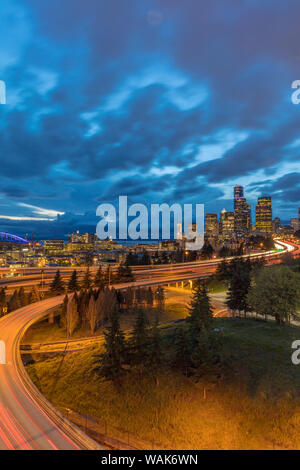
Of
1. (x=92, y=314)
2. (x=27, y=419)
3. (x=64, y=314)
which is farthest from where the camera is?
(x=64, y=314)

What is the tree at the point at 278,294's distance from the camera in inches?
1345

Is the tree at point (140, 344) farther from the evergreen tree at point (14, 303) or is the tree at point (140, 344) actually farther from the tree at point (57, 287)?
the tree at point (57, 287)

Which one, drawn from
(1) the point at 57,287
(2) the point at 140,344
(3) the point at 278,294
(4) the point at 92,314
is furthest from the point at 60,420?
(1) the point at 57,287

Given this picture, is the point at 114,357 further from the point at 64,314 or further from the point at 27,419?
the point at 64,314

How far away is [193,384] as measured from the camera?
72.7ft

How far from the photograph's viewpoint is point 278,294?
34.6 metres

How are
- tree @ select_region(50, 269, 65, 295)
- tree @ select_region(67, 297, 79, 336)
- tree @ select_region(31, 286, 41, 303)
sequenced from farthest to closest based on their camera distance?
tree @ select_region(50, 269, 65, 295), tree @ select_region(31, 286, 41, 303), tree @ select_region(67, 297, 79, 336)

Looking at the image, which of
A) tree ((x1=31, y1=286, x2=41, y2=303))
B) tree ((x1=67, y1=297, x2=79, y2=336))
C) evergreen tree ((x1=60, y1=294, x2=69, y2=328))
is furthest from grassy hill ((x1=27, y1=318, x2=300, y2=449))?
tree ((x1=31, y1=286, x2=41, y2=303))

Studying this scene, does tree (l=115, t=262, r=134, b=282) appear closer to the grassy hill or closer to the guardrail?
the grassy hill

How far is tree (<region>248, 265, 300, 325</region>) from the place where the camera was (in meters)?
34.2

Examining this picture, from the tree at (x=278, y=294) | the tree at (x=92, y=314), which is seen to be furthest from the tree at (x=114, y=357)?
the tree at (x=278, y=294)

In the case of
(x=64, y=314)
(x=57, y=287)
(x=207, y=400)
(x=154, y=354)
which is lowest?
(x=207, y=400)
